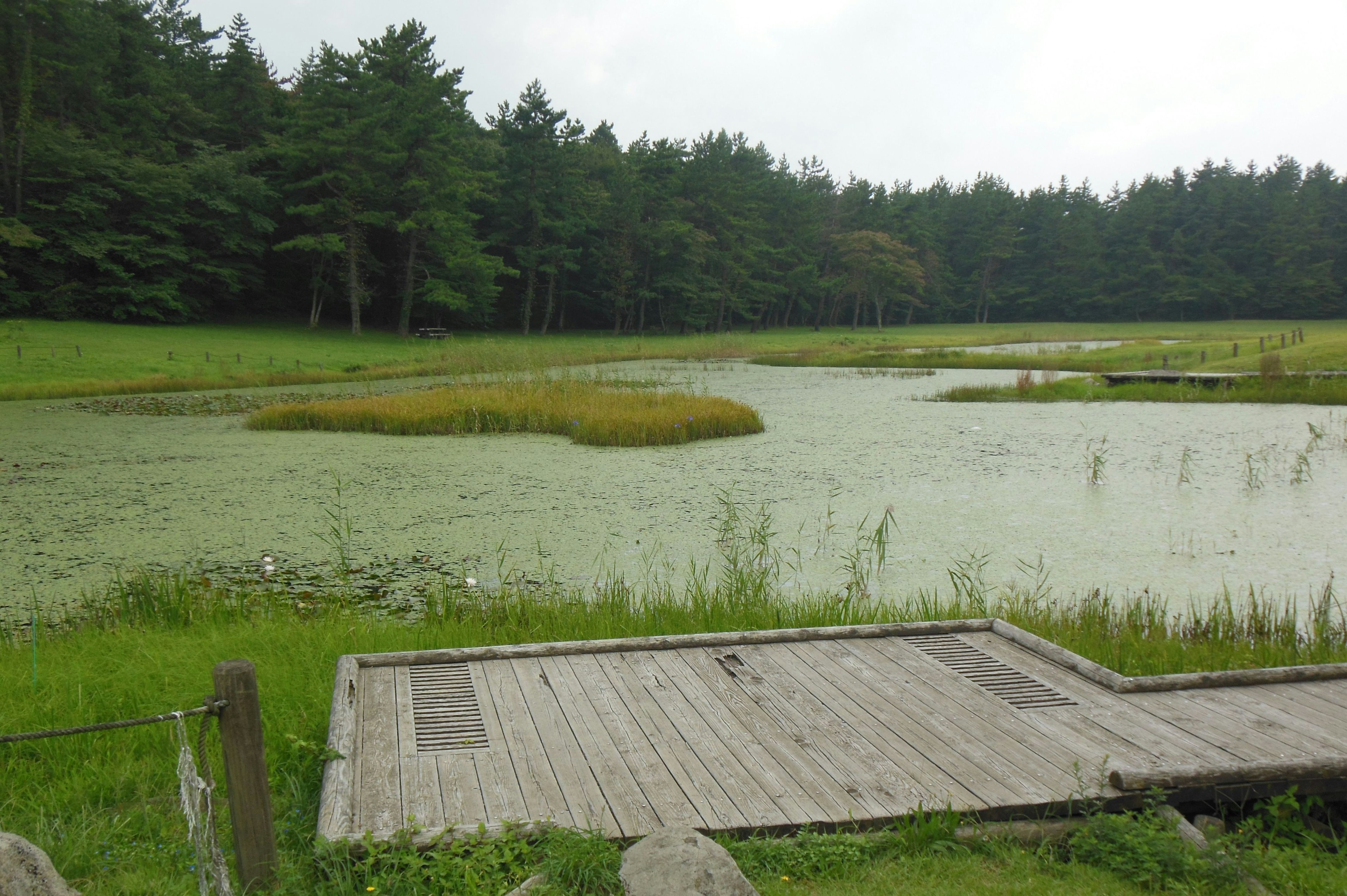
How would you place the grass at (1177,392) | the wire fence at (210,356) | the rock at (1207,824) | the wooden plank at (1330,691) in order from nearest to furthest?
the rock at (1207,824), the wooden plank at (1330,691), the grass at (1177,392), the wire fence at (210,356)

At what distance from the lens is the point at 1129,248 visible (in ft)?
184

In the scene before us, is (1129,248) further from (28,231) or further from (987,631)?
(987,631)

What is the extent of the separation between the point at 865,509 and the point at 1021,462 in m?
2.96

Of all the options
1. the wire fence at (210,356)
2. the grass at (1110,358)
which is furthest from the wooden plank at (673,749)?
the wire fence at (210,356)

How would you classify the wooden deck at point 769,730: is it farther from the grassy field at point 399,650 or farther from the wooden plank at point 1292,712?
the grassy field at point 399,650

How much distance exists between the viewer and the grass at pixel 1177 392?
13.9 meters

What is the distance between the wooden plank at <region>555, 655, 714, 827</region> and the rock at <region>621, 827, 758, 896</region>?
21 centimetres

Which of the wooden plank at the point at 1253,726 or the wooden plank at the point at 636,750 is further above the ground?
the wooden plank at the point at 1253,726

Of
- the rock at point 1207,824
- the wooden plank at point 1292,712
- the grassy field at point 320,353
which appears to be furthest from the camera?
the grassy field at point 320,353

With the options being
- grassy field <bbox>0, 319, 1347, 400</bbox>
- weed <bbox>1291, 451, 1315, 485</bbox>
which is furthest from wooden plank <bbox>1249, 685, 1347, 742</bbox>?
grassy field <bbox>0, 319, 1347, 400</bbox>

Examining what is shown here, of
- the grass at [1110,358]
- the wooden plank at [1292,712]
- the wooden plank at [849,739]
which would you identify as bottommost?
the wooden plank at [849,739]

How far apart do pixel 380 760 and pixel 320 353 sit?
22995 millimetres

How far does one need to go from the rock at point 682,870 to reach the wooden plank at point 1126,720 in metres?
1.50

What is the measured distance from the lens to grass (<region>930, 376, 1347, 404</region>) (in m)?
13.9
